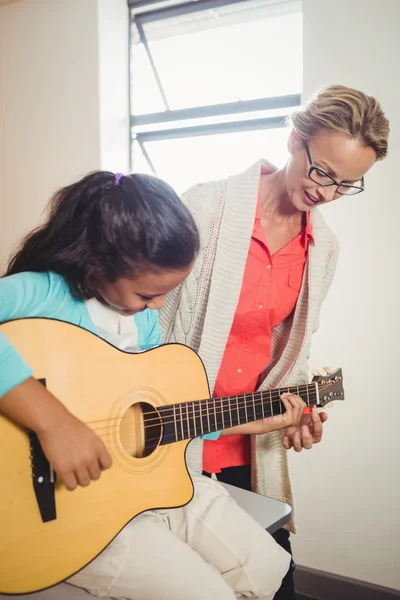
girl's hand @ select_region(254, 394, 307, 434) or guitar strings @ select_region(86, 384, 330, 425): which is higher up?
guitar strings @ select_region(86, 384, 330, 425)

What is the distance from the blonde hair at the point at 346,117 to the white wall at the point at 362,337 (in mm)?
687

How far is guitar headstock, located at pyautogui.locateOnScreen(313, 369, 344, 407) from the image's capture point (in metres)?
1.34

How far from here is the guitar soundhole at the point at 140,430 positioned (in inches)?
37.2

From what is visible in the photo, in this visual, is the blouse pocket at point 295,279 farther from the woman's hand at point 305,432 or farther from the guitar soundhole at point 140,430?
the guitar soundhole at point 140,430

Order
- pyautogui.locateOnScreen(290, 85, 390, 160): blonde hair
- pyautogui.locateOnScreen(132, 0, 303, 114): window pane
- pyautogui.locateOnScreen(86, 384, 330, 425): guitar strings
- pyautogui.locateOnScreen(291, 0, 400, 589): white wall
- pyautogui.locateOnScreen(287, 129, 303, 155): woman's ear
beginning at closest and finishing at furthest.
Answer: pyautogui.locateOnScreen(86, 384, 330, 425): guitar strings < pyautogui.locateOnScreen(290, 85, 390, 160): blonde hair < pyautogui.locateOnScreen(287, 129, 303, 155): woman's ear < pyautogui.locateOnScreen(291, 0, 400, 589): white wall < pyautogui.locateOnScreen(132, 0, 303, 114): window pane

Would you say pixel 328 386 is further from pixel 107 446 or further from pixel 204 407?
pixel 107 446

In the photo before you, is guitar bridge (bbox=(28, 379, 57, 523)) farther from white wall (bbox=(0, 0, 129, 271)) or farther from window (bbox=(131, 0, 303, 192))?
window (bbox=(131, 0, 303, 192))

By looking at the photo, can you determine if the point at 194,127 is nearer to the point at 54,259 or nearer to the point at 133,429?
the point at 54,259

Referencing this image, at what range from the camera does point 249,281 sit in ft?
4.30

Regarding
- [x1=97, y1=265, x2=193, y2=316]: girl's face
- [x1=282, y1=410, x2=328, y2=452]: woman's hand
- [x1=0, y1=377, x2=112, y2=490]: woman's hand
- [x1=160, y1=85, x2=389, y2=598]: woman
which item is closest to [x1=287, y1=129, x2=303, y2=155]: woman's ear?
[x1=160, y1=85, x2=389, y2=598]: woman

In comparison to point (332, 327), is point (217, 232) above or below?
above

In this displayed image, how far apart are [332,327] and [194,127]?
1.27 metres

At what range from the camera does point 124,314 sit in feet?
3.43

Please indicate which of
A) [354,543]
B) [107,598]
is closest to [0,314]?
[107,598]
